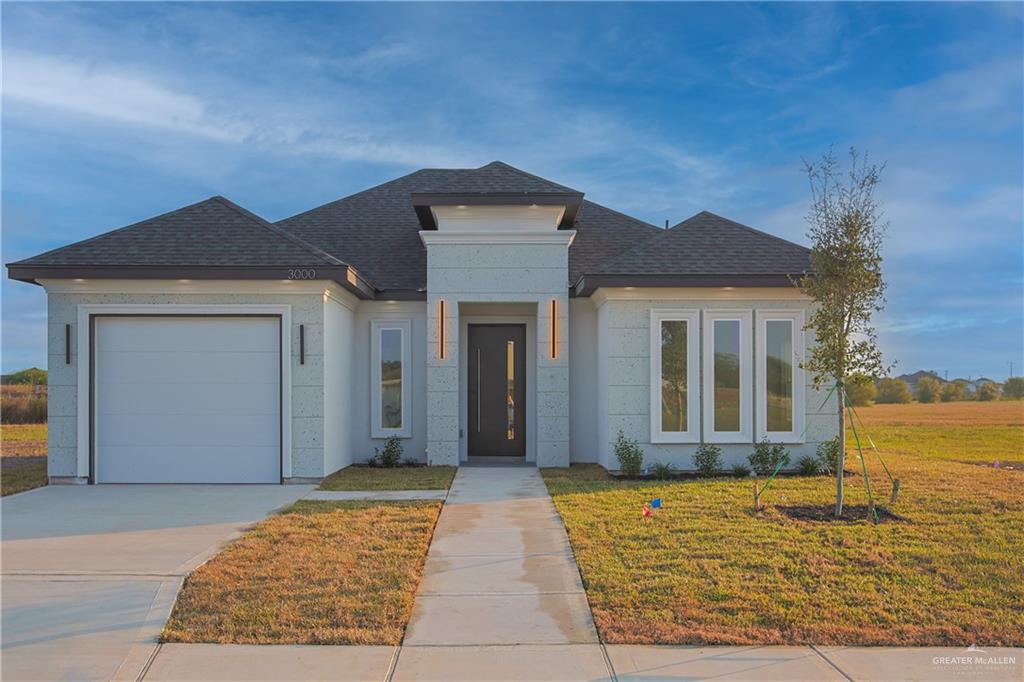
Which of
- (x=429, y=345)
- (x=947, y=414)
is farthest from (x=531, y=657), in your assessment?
(x=947, y=414)

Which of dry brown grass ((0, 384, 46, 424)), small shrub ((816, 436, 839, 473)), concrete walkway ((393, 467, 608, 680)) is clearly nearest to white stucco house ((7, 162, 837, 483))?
small shrub ((816, 436, 839, 473))

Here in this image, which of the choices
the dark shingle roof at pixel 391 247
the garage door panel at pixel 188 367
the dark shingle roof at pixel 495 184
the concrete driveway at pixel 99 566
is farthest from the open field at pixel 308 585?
the dark shingle roof at pixel 495 184

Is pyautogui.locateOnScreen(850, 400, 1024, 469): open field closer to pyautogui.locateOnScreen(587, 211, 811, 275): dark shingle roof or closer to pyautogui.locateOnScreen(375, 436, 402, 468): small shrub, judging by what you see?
pyautogui.locateOnScreen(587, 211, 811, 275): dark shingle roof

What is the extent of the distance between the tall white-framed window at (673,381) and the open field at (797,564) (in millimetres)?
1361

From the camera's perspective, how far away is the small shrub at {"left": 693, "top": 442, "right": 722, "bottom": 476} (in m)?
12.5

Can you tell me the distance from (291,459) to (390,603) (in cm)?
662

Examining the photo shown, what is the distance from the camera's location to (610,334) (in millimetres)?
12742

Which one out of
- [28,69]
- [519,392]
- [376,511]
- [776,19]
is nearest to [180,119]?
[28,69]

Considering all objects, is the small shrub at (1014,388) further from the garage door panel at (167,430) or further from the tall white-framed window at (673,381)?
the garage door panel at (167,430)

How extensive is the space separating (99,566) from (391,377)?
8126 mm

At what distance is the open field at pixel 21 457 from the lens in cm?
1184

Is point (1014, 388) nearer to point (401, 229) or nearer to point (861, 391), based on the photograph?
point (861, 391)

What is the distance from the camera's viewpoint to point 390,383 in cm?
1461

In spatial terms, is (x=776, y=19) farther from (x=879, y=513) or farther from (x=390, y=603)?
(x=390, y=603)
